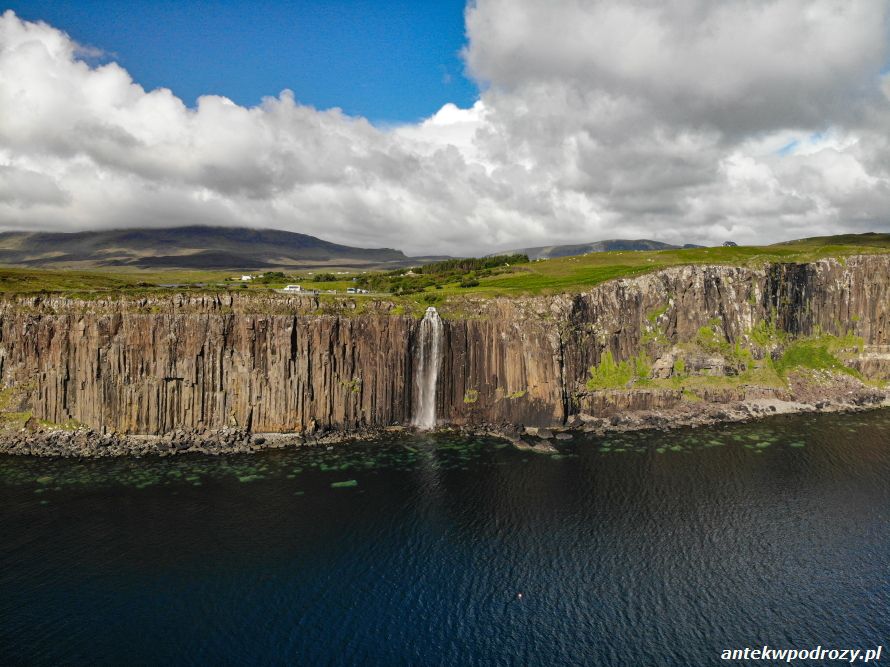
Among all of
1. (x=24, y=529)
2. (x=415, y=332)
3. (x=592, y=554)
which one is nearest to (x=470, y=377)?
(x=415, y=332)

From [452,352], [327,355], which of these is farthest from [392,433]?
[452,352]

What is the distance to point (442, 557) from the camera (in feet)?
151

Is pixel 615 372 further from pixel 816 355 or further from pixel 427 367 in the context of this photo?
pixel 816 355

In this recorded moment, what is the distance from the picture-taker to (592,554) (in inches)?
1811

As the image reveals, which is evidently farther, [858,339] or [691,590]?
[858,339]

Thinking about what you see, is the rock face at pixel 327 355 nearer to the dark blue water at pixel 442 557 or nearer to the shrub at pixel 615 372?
the shrub at pixel 615 372

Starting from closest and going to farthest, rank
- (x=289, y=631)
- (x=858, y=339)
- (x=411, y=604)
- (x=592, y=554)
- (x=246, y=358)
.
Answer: (x=289, y=631) < (x=411, y=604) < (x=592, y=554) < (x=246, y=358) < (x=858, y=339)

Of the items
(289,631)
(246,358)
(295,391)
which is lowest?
(289,631)

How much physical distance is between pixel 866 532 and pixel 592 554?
2809 cm

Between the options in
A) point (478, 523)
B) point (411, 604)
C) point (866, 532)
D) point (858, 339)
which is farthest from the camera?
point (858, 339)

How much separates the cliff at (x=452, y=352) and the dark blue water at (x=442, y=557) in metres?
11.0

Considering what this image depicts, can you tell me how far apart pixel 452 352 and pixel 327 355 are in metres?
21.1

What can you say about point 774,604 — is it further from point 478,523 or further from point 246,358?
point 246,358

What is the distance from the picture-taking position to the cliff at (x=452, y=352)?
75.7 m
